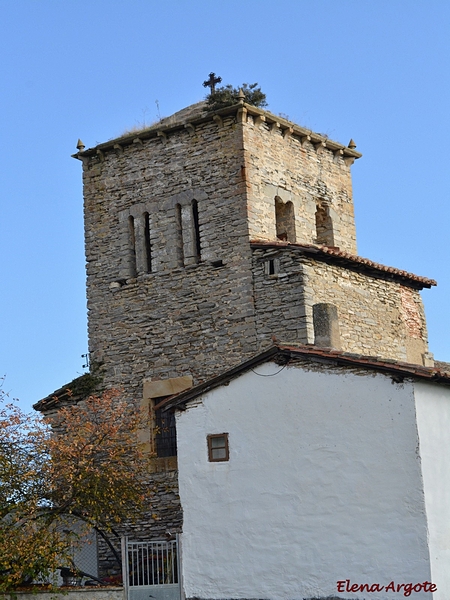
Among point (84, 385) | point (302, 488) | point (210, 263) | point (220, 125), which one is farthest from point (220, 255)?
point (302, 488)

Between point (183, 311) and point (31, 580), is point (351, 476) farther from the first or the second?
point (183, 311)

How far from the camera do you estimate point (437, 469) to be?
15.2m

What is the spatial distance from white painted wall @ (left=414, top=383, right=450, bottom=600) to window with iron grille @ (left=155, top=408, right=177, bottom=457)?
742cm

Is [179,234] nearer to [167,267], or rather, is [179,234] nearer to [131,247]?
[167,267]

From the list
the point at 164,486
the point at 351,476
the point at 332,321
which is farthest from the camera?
the point at 164,486

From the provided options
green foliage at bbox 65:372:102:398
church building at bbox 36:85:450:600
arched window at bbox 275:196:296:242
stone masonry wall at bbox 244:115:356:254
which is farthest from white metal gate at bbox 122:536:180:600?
arched window at bbox 275:196:296:242

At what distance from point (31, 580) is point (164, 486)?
15.1 feet

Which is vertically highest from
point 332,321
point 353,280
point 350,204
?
point 350,204

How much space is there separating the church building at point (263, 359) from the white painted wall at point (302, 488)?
23 mm

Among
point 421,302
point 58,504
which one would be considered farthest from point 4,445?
point 421,302

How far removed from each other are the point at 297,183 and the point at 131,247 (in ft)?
13.1

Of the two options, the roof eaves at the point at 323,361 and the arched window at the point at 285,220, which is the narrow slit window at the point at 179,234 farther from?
the roof eaves at the point at 323,361

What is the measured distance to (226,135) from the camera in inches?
873

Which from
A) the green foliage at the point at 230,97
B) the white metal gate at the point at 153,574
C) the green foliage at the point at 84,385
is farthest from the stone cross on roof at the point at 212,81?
the white metal gate at the point at 153,574
